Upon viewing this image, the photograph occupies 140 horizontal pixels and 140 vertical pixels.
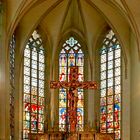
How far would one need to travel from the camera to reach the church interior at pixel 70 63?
2639 cm

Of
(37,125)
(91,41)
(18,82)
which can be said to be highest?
(91,41)

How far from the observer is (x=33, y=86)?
97.6 ft

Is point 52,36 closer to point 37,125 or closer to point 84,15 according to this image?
point 84,15

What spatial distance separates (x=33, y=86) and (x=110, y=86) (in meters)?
3.53

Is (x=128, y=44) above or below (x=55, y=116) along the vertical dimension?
above

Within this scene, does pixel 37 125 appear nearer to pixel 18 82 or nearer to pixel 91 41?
pixel 18 82

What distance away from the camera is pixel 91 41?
3061 cm

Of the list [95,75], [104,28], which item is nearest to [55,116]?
[95,75]

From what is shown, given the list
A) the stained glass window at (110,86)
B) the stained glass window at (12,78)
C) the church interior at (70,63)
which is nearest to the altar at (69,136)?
the church interior at (70,63)

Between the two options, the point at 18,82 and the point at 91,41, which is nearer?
the point at 18,82

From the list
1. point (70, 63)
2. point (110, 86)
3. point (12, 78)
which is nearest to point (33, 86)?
point (12, 78)

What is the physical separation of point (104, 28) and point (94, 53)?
127cm

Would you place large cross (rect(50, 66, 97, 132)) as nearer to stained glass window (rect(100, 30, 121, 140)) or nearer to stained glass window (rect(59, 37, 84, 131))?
stained glass window (rect(100, 30, 121, 140))

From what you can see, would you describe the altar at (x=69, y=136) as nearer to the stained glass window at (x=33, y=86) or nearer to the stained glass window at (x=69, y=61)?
the stained glass window at (x=33, y=86)
